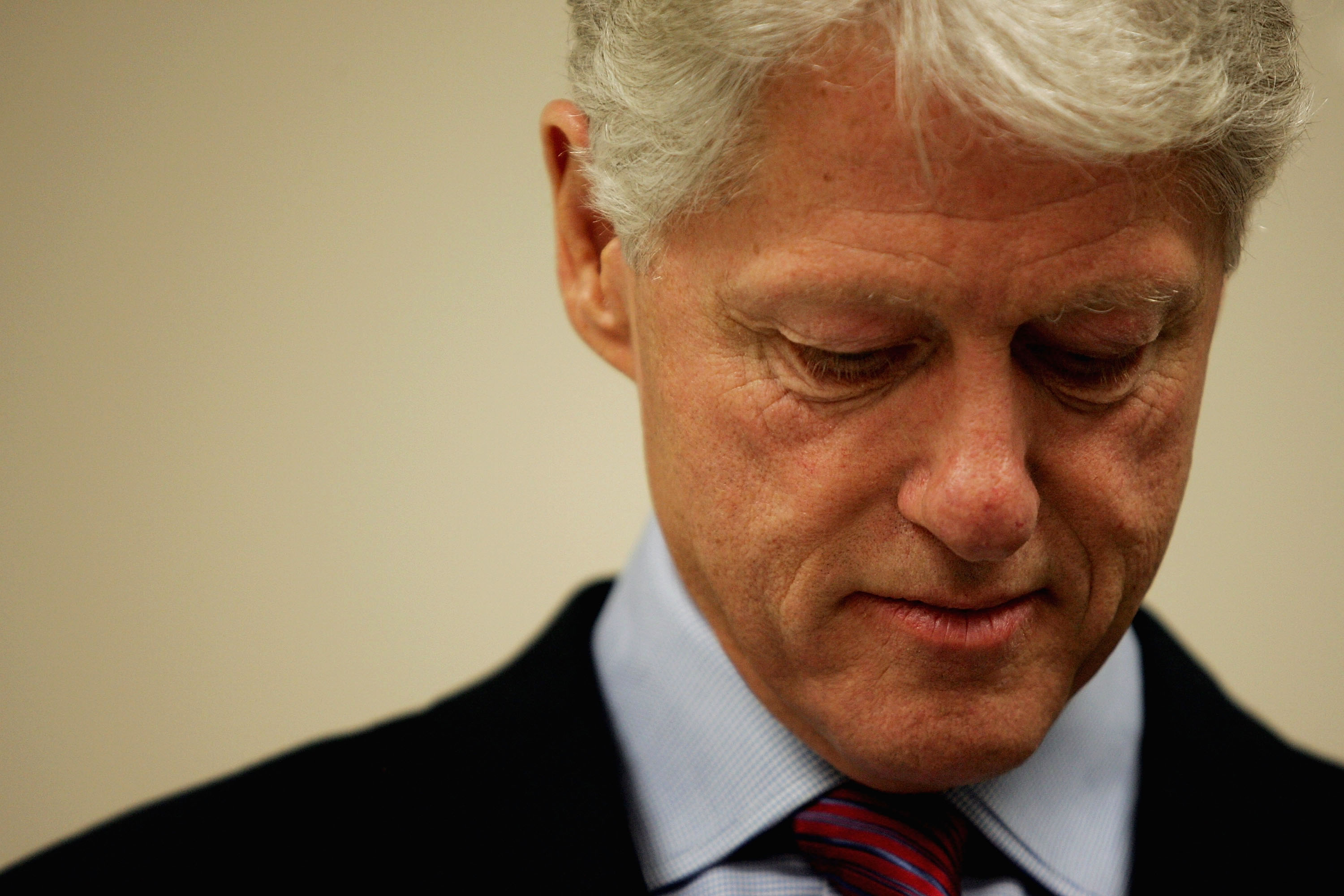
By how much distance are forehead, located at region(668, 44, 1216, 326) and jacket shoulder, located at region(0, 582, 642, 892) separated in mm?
526

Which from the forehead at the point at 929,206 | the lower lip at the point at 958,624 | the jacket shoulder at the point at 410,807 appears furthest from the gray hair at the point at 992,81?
the jacket shoulder at the point at 410,807

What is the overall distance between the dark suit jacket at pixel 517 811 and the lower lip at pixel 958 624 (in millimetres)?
343

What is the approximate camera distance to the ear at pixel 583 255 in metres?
1.04

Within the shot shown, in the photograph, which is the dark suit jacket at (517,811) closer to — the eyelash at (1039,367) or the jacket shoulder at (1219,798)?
the jacket shoulder at (1219,798)

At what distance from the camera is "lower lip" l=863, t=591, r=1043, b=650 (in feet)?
2.86

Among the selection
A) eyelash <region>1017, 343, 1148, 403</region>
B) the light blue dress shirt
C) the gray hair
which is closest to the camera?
the gray hair

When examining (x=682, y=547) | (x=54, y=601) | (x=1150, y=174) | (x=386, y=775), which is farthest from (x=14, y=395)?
(x=1150, y=174)

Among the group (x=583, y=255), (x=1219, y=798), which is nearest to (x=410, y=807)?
(x=583, y=255)

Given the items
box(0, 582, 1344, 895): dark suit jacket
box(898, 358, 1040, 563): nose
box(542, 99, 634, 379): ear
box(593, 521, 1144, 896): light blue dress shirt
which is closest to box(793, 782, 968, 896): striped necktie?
box(593, 521, 1144, 896): light blue dress shirt

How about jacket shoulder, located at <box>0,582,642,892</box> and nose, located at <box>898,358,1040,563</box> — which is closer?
nose, located at <box>898,358,1040,563</box>

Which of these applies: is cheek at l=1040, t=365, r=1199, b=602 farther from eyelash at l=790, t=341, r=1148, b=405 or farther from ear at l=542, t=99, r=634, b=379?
ear at l=542, t=99, r=634, b=379

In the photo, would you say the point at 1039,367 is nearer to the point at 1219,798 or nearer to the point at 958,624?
the point at 958,624

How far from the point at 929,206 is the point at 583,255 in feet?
1.27

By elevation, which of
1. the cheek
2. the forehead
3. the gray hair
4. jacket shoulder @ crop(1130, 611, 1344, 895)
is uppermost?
the gray hair
